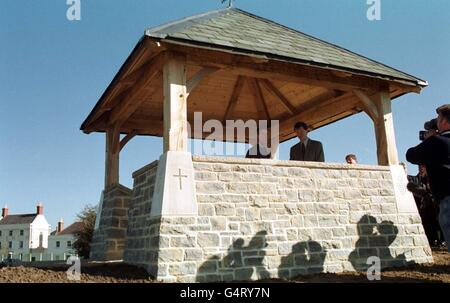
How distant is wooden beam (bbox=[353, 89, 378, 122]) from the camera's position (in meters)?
8.16

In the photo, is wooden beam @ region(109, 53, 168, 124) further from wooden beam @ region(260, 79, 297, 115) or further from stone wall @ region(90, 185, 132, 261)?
wooden beam @ region(260, 79, 297, 115)

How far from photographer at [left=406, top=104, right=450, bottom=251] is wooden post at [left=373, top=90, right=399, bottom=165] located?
3.59m

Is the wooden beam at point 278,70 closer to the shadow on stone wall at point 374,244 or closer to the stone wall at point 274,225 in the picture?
the stone wall at point 274,225

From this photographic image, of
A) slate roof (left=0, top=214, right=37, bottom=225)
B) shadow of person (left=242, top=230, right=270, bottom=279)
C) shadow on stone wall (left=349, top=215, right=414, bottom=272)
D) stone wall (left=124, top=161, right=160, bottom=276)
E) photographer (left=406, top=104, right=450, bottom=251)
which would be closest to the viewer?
photographer (left=406, top=104, right=450, bottom=251)

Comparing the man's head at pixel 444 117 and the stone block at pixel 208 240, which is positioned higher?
the man's head at pixel 444 117

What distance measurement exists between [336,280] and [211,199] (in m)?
2.21

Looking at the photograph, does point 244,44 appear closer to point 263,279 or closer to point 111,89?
point 111,89

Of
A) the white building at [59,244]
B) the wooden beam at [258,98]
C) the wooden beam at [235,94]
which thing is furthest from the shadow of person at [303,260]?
the white building at [59,244]

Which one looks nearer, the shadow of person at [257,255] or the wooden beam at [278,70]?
the shadow of person at [257,255]

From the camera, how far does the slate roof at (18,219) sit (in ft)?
195

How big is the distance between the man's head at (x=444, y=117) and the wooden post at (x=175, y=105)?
3497mm

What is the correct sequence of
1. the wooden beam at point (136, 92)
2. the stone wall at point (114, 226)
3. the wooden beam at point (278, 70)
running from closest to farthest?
the wooden beam at point (278, 70), the wooden beam at point (136, 92), the stone wall at point (114, 226)

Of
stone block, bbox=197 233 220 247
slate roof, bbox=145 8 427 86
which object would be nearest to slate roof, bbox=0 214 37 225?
slate roof, bbox=145 8 427 86

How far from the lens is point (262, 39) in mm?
7723
